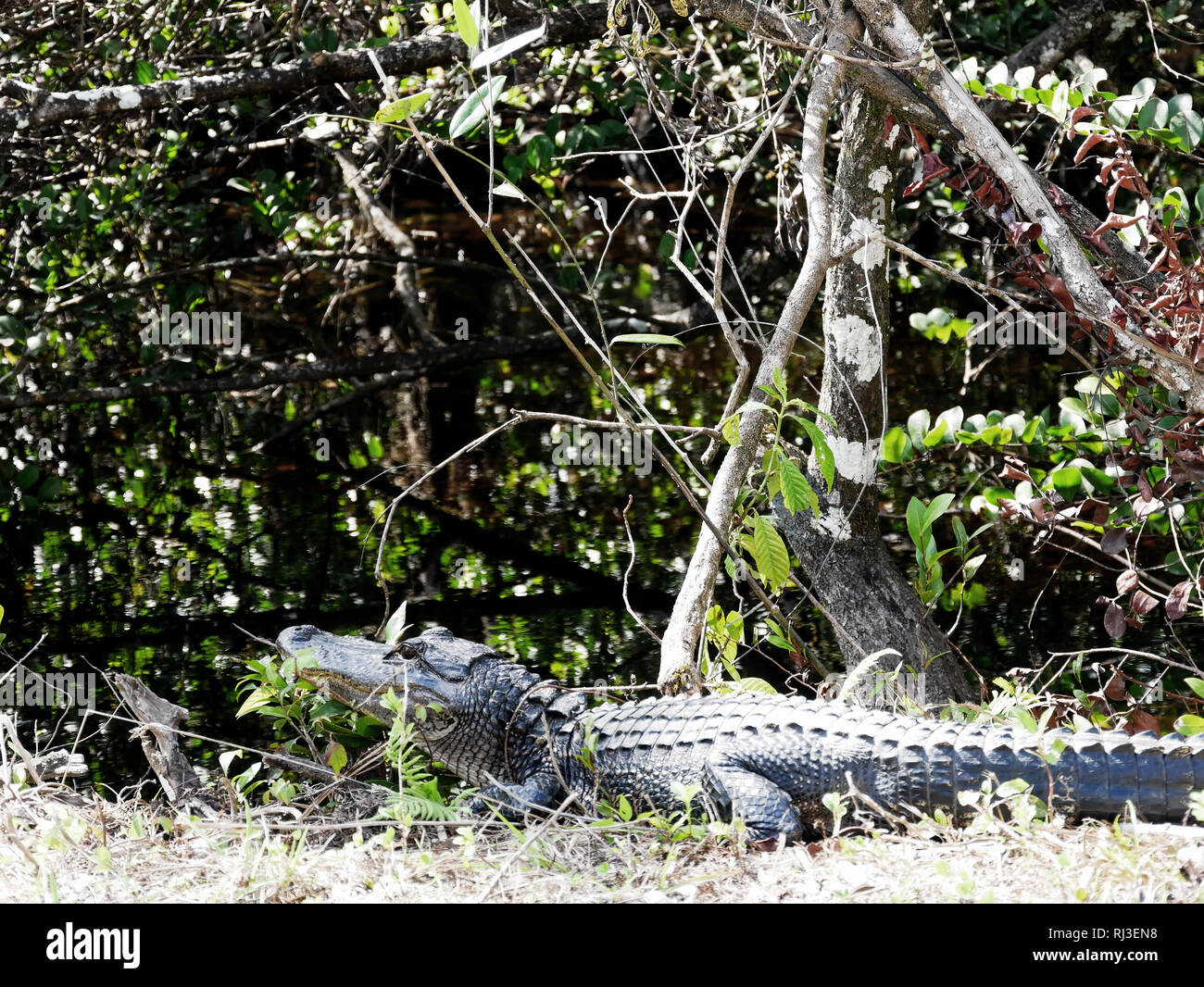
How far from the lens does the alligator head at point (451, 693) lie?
343 cm

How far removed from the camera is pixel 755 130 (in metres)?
6.25

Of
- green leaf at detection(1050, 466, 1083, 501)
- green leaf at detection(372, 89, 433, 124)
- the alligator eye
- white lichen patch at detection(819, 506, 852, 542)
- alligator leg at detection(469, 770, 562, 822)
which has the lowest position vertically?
alligator leg at detection(469, 770, 562, 822)

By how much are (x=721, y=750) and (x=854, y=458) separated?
5.05ft

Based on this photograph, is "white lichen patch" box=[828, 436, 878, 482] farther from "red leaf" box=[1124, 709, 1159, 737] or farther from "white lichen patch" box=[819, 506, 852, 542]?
"red leaf" box=[1124, 709, 1159, 737]

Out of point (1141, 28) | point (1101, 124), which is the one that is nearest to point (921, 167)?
point (1101, 124)

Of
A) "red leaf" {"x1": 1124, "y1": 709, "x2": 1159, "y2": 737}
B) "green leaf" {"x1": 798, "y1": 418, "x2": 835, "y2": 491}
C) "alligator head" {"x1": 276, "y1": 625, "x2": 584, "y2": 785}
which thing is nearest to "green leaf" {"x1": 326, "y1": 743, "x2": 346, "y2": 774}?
"alligator head" {"x1": 276, "y1": 625, "x2": 584, "y2": 785}

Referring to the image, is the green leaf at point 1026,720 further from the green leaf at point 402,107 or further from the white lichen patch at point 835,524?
the green leaf at point 402,107

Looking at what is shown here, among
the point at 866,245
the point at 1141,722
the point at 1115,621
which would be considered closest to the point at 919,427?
the point at 866,245

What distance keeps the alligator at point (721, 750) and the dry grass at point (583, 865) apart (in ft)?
0.46

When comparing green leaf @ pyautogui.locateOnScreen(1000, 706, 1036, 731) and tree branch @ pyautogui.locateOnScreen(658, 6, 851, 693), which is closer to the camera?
green leaf @ pyautogui.locateOnScreen(1000, 706, 1036, 731)

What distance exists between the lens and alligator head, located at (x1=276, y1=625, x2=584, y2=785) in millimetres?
3432

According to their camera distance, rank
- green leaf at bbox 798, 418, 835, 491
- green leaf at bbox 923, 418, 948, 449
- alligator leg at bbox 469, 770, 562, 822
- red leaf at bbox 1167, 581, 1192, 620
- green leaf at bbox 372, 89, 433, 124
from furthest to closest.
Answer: green leaf at bbox 923, 418, 948, 449
red leaf at bbox 1167, 581, 1192, 620
alligator leg at bbox 469, 770, 562, 822
green leaf at bbox 798, 418, 835, 491
green leaf at bbox 372, 89, 433, 124

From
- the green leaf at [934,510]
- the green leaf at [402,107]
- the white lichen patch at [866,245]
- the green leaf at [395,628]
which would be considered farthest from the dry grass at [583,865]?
the white lichen patch at [866,245]

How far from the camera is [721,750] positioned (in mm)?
3027
